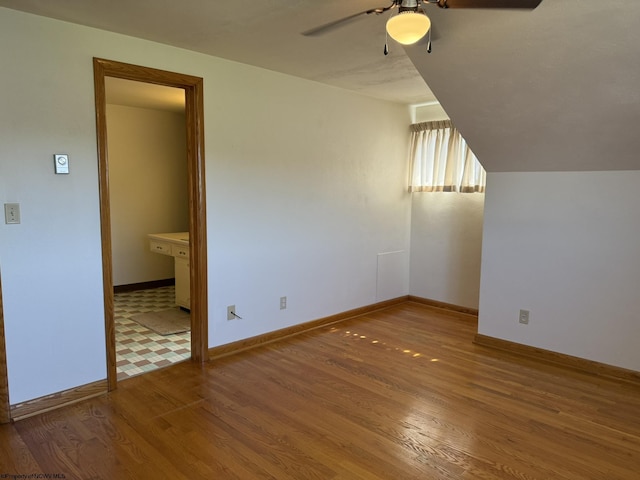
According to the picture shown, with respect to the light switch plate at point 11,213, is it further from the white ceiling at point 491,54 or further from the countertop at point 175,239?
the countertop at point 175,239

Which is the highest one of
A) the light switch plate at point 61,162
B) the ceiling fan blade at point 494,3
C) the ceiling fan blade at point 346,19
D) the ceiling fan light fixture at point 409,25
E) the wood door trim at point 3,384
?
the ceiling fan blade at point 346,19

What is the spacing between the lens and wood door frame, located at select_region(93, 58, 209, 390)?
2809 millimetres

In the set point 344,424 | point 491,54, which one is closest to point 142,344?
point 344,424

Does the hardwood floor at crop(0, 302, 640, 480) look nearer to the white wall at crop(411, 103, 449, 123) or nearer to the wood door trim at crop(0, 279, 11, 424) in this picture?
the wood door trim at crop(0, 279, 11, 424)

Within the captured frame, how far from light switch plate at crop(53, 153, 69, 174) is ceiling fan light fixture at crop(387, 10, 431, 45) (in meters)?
2.06

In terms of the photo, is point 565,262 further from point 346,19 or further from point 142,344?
point 142,344

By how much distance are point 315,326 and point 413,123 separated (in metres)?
2.69

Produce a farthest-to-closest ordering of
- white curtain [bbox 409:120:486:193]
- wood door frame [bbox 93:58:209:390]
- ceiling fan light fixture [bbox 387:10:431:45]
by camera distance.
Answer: white curtain [bbox 409:120:486:193]
wood door frame [bbox 93:58:209:390]
ceiling fan light fixture [bbox 387:10:431:45]

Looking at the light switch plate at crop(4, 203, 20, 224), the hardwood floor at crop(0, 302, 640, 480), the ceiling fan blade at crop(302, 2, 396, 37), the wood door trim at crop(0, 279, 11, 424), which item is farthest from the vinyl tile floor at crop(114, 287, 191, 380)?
the ceiling fan blade at crop(302, 2, 396, 37)

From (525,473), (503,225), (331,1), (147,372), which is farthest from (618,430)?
(147,372)

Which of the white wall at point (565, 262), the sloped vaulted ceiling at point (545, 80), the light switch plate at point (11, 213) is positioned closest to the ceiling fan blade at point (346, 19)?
the sloped vaulted ceiling at point (545, 80)

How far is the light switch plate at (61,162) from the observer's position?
2.64 meters

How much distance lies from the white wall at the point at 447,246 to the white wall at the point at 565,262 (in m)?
0.98

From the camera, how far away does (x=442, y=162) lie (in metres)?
4.96
